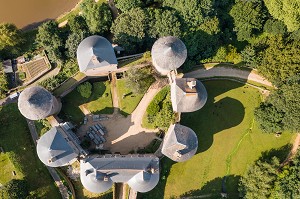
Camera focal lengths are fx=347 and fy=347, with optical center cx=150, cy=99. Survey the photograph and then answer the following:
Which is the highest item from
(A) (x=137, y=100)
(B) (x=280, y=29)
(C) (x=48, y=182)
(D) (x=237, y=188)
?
(B) (x=280, y=29)

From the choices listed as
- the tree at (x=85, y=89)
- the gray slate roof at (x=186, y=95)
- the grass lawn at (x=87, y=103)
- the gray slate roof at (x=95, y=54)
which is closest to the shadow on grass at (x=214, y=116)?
the gray slate roof at (x=186, y=95)

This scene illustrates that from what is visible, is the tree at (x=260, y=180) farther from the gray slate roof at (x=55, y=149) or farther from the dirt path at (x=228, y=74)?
the gray slate roof at (x=55, y=149)

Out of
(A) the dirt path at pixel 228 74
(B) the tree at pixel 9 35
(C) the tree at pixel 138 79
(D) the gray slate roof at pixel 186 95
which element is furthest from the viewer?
(A) the dirt path at pixel 228 74

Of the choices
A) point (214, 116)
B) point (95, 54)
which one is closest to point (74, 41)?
point (95, 54)

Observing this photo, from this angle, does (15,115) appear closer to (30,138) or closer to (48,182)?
(30,138)

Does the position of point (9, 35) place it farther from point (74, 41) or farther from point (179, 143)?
point (179, 143)

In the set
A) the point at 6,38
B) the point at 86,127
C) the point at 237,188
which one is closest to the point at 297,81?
the point at 237,188
